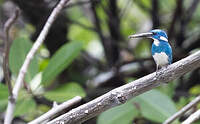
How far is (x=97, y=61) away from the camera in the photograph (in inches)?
80.0

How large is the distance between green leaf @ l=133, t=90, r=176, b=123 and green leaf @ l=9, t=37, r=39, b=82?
0.47m

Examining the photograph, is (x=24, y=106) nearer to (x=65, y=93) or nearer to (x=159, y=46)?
(x=65, y=93)

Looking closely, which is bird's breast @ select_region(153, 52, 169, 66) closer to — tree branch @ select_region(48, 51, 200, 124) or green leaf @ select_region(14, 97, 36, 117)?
tree branch @ select_region(48, 51, 200, 124)

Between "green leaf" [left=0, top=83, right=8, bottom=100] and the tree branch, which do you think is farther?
"green leaf" [left=0, top=83, right=8, bottom=100]

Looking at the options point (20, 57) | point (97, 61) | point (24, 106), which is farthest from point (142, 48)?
point (24, 106)

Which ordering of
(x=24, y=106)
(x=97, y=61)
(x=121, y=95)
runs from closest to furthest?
(x=121, y=95)
(x=24, y=106)
(x=97, y=61)

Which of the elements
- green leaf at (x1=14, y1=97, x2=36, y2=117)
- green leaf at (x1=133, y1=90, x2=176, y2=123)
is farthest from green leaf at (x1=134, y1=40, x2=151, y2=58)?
green leaf at (x1=14, y1=97, x2=36, y2=117)

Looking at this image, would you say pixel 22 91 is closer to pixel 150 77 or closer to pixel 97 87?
pixel 97 87

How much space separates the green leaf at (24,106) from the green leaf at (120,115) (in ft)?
0.92

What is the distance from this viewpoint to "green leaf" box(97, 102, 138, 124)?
4.90 feet

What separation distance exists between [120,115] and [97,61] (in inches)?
22.5

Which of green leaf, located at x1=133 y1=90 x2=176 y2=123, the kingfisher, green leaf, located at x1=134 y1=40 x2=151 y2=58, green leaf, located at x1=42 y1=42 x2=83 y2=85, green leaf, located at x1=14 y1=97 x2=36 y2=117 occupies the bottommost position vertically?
green leaf, located at x1=133 y1=90 x2=176 y2=123

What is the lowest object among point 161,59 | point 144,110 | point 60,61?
point 144,110

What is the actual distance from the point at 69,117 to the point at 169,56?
400 millimetres
